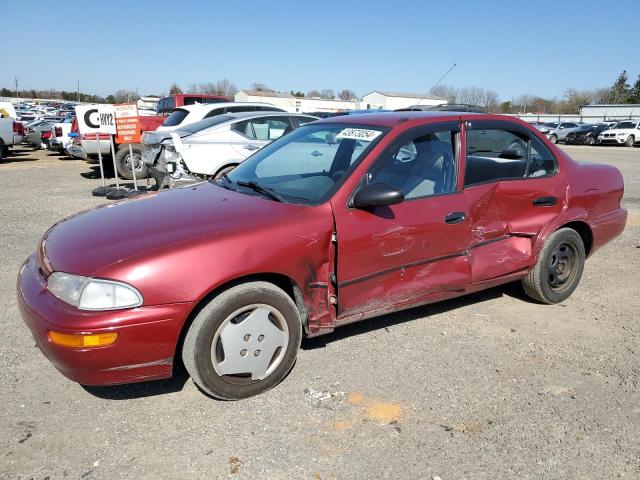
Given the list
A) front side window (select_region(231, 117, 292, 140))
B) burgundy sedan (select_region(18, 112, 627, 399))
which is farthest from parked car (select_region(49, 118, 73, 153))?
burgundy sedan (select_region(18, 112, 627, 399))

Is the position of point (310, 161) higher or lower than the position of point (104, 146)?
higher

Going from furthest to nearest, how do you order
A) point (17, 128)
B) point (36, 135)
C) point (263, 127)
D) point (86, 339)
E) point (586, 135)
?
1. point (586, 135)
2. point (36, 135)
3. point (17, 128)
4. point (263, 127)
5. point (86, 339)

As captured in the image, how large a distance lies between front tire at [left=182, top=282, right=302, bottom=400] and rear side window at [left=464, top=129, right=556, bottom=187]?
1.78 metres

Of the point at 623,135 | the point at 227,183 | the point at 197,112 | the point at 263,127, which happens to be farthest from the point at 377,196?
the point at 623,135

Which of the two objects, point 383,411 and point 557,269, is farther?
point 557,269

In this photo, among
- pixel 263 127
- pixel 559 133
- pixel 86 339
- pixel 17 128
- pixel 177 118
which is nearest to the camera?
pixel 86 339

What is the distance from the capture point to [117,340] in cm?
255

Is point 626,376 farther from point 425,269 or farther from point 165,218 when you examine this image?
point 165,218

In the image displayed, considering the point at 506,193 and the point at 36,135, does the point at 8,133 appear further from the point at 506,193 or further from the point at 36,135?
the point at 506,193

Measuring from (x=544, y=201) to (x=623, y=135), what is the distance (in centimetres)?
3193

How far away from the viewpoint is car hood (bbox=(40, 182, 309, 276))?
8.98ft

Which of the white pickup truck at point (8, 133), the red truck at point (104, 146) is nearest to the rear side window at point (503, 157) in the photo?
the red truck at point (104, 146)

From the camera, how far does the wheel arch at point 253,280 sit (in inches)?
109

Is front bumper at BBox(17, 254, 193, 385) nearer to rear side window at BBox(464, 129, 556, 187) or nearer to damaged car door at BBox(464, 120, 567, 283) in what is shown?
damaged car door at BBox(464, 120, 567, 283)
